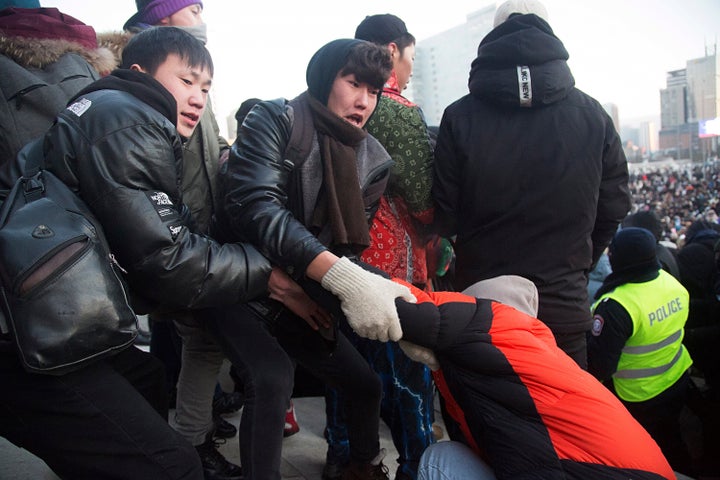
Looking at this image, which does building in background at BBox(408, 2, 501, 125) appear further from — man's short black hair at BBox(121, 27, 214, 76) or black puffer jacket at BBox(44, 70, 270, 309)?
black puffer jacket at BBox(44, 70, 270, 309)

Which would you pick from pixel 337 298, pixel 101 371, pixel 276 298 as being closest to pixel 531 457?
pixel 337 298

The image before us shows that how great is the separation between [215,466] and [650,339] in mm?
2811

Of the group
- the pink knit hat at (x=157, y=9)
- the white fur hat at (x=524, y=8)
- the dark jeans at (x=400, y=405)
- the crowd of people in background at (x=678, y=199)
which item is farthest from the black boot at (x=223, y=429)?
the crowd of people in background at (x=678, y=199)

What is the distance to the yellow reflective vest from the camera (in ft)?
11.4

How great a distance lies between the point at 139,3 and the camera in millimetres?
2926

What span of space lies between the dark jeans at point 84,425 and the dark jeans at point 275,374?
1.31ft

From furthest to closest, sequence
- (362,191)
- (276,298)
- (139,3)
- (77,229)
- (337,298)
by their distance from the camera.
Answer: (139,3) → (362,191) → (276,298) → (337,298) → (77,229)

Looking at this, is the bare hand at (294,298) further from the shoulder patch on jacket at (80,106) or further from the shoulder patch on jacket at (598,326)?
the shoulder patch on jacket at (598,326)

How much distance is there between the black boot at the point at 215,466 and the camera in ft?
7.97

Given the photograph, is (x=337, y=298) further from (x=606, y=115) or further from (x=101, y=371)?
(x=606, y=115)

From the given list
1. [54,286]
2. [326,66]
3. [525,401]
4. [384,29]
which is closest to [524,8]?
[384,29]

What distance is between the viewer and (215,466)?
2461 millimetres

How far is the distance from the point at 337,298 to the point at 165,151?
71cm

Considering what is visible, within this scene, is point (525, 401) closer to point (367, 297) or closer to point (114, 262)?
point (367, 297)
